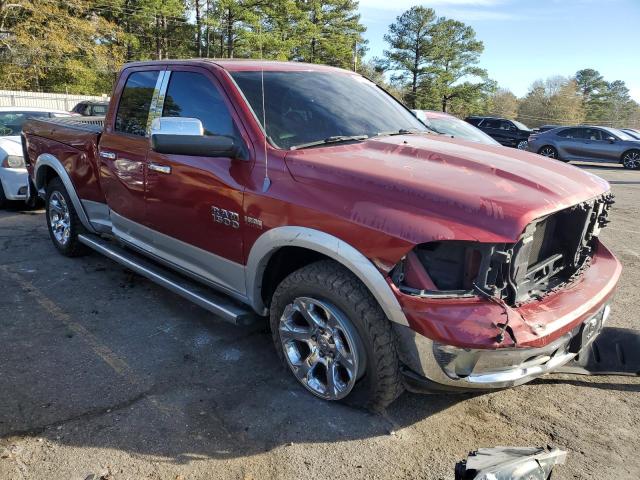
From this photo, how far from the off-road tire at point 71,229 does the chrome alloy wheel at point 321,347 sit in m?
3.23

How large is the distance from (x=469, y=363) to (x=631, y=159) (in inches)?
775

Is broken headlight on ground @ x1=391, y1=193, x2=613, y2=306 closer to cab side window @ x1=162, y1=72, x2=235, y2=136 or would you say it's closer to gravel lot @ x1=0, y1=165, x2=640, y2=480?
gravel lot @ x1=0, y1=165, x2=640, y2=480

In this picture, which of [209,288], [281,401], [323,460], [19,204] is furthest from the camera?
[19,204]

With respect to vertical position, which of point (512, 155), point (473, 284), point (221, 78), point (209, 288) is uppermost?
point (221, 78)

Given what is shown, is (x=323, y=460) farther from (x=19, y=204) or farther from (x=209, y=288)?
(x=19, y=204)

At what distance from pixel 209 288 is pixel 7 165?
5.51m

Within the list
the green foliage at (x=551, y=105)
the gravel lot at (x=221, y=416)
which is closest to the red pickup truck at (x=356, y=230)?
the gravel lot at (x=221, y=416)

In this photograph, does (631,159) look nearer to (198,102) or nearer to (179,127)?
(198,102)

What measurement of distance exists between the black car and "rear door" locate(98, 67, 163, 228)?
2132cm

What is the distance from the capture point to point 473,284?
2.40 meters

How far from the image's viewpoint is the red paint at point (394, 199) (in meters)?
2.36

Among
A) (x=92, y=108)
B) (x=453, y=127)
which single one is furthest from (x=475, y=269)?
(x=92, y=108)

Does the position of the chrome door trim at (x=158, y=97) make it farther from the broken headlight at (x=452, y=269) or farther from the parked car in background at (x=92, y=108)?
the parked car in background at (x=92, y=108)

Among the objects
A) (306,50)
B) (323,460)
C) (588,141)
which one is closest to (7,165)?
(323,460)
